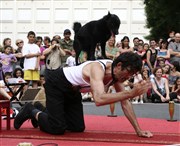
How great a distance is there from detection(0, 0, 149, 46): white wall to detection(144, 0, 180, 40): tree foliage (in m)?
1.27

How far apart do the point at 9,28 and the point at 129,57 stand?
2080cm

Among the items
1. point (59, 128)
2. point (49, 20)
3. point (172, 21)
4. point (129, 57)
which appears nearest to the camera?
point (129, 57)

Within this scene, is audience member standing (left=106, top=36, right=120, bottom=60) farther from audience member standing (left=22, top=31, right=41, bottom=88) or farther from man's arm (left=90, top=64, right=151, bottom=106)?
man's arm (left=90, top=64, right=151, bottom=106)

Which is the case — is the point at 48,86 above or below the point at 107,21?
below

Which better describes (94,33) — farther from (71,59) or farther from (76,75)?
(76,75)

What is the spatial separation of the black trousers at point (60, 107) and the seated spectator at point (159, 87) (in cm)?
528

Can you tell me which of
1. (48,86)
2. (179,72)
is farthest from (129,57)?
(179,72)

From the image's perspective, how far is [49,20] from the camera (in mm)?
24562

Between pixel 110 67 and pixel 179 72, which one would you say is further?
pixel 179 72

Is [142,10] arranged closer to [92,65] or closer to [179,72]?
[179,72]

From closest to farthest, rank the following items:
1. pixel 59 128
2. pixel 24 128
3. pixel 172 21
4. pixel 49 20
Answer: pixel 59 128 < pixel 24 128 < pixel 49 20 < pixel 172 21

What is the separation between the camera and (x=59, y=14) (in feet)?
81.6

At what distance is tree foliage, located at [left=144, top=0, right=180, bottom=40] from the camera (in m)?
26.4

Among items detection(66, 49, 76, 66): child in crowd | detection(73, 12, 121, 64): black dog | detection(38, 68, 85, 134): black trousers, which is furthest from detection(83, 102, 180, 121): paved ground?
detection(38, 68, 85, 134): black trousers
